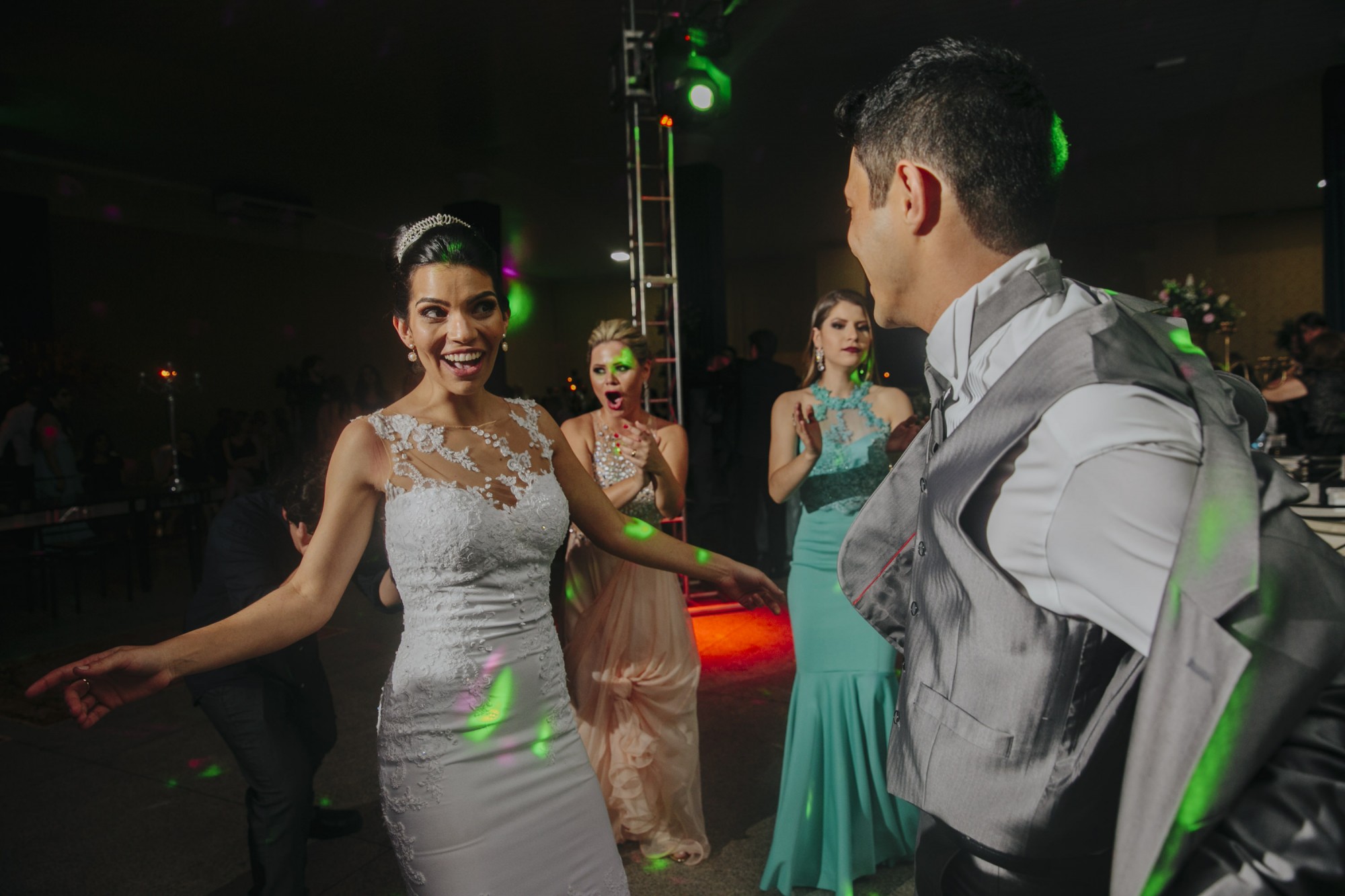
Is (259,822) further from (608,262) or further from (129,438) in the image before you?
(608,262)

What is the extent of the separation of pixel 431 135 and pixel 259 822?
7.57 metres

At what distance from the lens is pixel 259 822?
2158 millimetres

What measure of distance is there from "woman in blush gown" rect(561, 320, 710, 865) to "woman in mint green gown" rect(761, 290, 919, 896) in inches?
14.0

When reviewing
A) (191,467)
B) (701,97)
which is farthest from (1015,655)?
(191,467)

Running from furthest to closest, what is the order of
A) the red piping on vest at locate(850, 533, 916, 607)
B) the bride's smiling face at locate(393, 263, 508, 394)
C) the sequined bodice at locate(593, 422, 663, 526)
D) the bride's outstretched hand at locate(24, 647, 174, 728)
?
the sequined bodice at locate(593, 422, 663, 526) < the bride's smiling face at locate(393, 263, 508, 394) < the bride's outstretched hand at locate(24, 647, 174, 728) < the red piping on vest at locate(850, 533, 916, 607)

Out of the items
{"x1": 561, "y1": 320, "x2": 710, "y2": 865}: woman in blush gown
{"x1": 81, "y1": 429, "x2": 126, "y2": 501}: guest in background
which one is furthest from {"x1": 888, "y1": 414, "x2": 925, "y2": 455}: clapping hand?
{"x1": 81, "y1": 429, "x2": 126, "y2": 501}: guest in background

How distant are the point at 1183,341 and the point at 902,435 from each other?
5.87 feet

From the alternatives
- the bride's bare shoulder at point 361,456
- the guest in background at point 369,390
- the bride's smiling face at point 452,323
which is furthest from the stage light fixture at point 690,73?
the guest in background at point 369,390

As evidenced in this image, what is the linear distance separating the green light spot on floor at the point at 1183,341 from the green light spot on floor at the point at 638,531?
4.07ft

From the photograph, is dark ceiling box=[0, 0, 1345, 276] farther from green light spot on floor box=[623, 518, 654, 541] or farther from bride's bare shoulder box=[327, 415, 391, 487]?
bride's bare shoulder box=[327, 415, 391, 487]

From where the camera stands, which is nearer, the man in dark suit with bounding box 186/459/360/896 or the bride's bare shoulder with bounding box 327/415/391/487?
the bride's bare shoulder with bounding box 327/415/391/487

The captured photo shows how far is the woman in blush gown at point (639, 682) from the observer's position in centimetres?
265

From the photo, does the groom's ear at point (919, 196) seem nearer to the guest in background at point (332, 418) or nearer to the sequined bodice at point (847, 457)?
the sequined bodice at point (847, 457)

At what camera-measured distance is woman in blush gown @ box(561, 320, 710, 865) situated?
265cm
